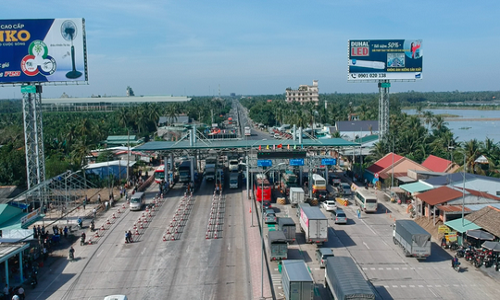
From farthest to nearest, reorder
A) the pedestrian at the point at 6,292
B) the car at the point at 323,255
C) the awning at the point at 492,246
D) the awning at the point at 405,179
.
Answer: the awning at the point at 405,179 → the car at the point at 323,255 → the awning at the point at 492,246 → the pedestrian at the point at 6,292

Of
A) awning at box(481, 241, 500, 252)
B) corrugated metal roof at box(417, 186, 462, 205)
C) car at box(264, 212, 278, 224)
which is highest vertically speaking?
corrugated metal roof at box(417, 186, 462, 205)

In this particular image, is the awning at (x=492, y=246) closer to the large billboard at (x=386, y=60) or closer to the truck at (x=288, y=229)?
the truck at (x=288, y=229)

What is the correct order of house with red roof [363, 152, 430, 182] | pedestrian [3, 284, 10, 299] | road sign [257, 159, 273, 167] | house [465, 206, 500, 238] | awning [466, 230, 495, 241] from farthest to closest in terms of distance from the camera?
house with red roof [363, 152, 430, 182] → road sign [257, 159, 273, 167] → house [465, 206, 500, 238] → awning [466, 230, 495, 241] → pedestrian [3, 284, 10, 299]

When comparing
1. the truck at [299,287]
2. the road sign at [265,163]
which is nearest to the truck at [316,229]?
the truck at [299,287]

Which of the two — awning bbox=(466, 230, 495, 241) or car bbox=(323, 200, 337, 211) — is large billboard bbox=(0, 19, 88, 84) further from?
awning bbox=(466, 230, 495, 241)

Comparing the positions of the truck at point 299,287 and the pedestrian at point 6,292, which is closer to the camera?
the truck at point 299,287

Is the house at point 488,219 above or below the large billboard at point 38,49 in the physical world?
below

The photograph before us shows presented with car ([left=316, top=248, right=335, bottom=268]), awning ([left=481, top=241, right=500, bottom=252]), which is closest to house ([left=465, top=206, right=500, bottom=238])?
awning ([left=481, top=241, right=500, bottom=252])

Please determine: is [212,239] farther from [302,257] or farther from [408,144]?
[408,144]
